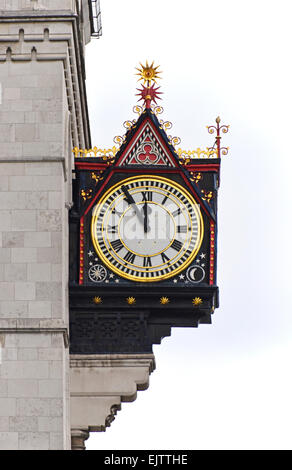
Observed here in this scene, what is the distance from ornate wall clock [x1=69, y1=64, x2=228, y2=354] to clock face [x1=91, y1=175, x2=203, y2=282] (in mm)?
17

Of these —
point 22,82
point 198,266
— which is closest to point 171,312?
point 198,266

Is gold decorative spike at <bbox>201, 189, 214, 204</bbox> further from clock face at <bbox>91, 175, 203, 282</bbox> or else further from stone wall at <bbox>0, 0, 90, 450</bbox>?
stone wall at <bbox>0, 0, 90, 450</bbox>

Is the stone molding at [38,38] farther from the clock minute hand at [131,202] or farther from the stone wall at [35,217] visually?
the clock minute hand at [131,202]

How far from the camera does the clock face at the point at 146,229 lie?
55500 millimetres

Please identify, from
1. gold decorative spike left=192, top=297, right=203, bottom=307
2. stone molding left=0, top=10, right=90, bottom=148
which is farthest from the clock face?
stone molding left=0, top=10, right=90, bottom=148

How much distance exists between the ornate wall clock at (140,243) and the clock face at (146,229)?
0.06 ft

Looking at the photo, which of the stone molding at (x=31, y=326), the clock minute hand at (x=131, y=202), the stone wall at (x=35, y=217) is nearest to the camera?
the stone wall at (x=35, y=217)

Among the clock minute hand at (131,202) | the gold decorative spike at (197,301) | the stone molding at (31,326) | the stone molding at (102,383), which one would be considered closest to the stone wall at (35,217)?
the stone molding at (31,326)

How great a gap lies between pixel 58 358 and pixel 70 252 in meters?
2.45

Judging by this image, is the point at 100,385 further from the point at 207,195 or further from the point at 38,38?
the point at 38,38

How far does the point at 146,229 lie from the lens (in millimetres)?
55656

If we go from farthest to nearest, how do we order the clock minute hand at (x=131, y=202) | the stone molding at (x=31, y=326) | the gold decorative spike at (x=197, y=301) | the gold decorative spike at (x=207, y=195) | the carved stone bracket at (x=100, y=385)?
the gold decorative spike at (x=207, y=195) → the clock minute hand at (x=131, y=202) → the carved stone bracket at (x=100, y=385) → the gold decorative spike at (x=197, y=301) → the stone molding at (x=31, y=326)

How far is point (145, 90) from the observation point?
56500mm
